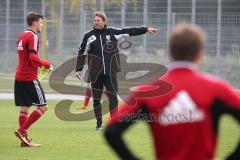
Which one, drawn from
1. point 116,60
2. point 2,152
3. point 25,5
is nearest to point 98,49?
point 116,60

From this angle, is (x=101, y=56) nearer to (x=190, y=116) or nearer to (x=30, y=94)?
(x=30, y=94)

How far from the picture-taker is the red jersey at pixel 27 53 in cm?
1124

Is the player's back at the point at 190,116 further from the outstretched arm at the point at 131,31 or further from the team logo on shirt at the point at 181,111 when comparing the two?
the outstretched arm at the point at 131,31

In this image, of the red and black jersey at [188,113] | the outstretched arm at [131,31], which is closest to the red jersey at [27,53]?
the outstretched arm at [131,31]

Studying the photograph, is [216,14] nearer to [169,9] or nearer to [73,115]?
[169,9]

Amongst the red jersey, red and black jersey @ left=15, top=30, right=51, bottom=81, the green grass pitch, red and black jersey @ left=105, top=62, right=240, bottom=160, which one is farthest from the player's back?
the red jersey

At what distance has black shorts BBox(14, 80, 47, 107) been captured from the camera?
11508 millimetres

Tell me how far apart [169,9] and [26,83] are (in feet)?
44.2

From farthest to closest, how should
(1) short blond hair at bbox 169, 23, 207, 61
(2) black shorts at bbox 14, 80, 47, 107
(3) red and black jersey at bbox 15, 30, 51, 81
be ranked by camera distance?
(2) black shorts at bbox 14, 80, 47, 107, (3) red and black jersey at bbox 15, 30, 51, 81, (1) short blond hair at bbox 169, 23, 207, 61

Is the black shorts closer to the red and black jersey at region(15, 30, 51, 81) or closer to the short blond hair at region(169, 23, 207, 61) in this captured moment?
the red and black jersey at region(15, 30, 51, 81)

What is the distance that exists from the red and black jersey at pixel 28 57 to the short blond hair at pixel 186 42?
6945mm

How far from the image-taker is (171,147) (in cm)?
429

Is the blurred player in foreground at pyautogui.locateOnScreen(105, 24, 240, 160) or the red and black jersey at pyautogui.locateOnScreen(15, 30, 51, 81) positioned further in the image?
the red and black jersey at pyautogui.locateOnScreen(15, 30, 51, 81)

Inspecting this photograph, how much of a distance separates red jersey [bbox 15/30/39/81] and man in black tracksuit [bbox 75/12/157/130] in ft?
6.98
